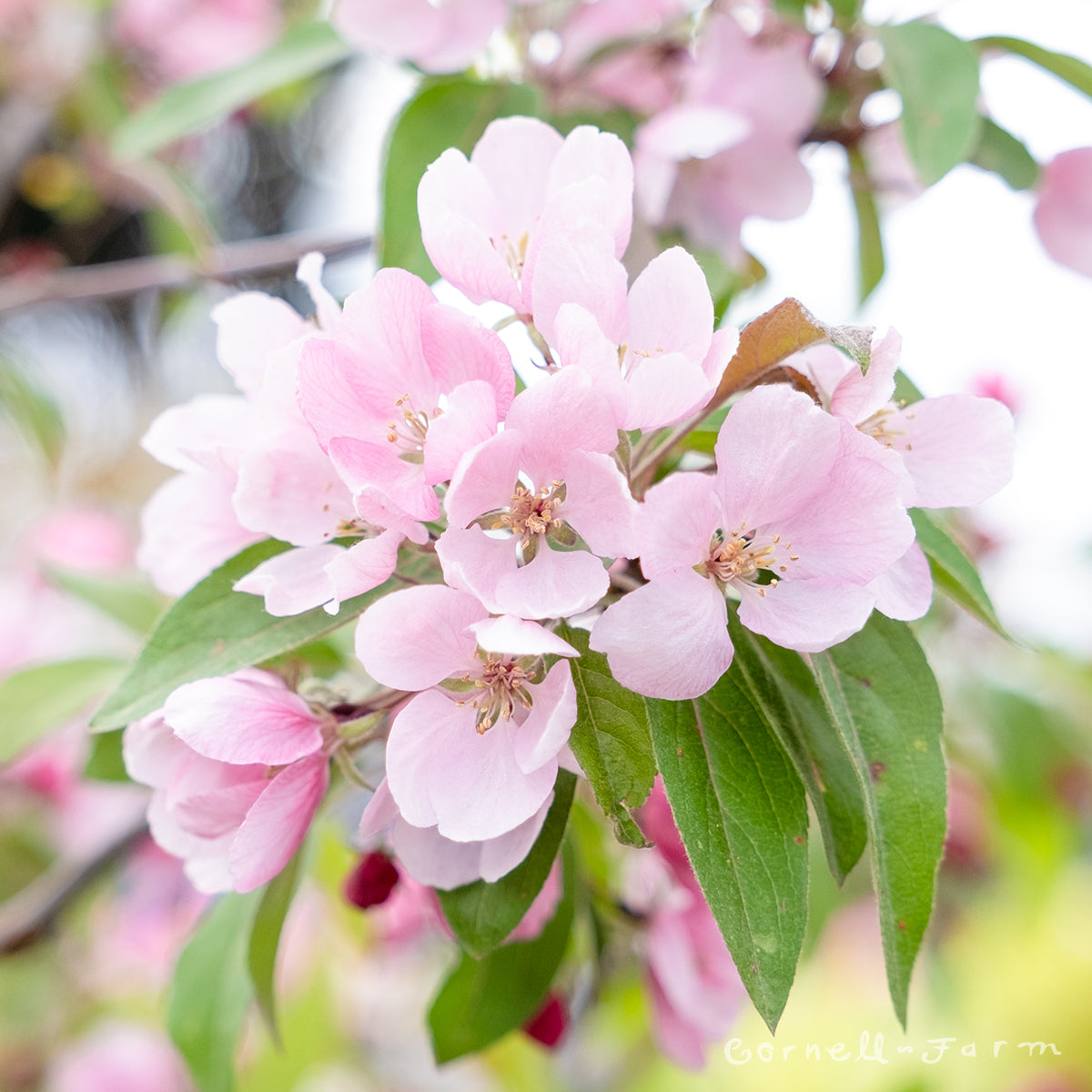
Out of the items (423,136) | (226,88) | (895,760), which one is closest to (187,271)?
(226,88)

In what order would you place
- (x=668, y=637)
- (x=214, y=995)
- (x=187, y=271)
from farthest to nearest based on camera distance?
(x=187, y=271) < (x=214, y=995) < (x=668, y=637)

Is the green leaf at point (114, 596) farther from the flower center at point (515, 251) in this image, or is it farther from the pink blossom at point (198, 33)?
the pink blossom at point (198, 33)

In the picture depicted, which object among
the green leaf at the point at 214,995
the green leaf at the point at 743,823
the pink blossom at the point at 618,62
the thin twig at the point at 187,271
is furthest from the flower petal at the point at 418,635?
the thin twig at the point at 187,271

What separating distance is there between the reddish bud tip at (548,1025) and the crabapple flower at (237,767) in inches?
15.1

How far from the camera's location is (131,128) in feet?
3.36

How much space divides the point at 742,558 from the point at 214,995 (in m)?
0.69

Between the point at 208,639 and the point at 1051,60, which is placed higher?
the point at 1051,60

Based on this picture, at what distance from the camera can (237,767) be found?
0.56 metres

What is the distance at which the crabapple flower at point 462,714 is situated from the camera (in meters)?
0.46

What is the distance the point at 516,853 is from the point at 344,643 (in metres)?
0.54

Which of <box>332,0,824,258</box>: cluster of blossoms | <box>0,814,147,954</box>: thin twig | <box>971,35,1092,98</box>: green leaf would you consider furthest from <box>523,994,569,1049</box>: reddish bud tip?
<box>971,35,1092,98</box>: green leaf

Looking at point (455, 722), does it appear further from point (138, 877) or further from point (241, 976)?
point (138, 877)

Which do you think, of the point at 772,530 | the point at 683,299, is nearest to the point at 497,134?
the point at 683,299

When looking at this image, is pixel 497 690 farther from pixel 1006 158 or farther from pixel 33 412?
pixel 33 412
